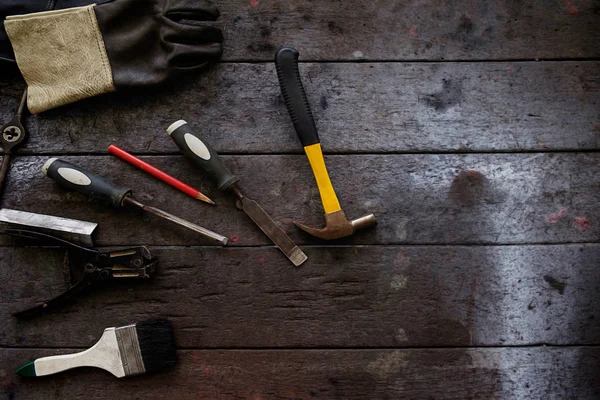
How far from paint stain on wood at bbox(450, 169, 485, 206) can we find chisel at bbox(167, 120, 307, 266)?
1.18 feet

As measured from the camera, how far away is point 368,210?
3.74 feet

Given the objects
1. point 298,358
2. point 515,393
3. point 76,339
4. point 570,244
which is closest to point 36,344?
point 76,339

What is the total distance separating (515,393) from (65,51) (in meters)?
1.21

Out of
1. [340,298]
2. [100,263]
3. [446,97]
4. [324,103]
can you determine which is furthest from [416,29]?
[100,263]

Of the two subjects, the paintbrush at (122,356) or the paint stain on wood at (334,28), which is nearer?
the paintbrush at (122,356)

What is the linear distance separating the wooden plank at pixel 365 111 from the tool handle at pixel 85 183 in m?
0.09

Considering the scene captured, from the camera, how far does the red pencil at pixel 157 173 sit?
1127 millimetres

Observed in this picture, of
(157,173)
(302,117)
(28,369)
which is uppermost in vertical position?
(302,117)

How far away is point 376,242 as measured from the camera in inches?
44.6

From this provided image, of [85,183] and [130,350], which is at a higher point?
[85,183]

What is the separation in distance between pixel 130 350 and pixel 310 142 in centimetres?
57

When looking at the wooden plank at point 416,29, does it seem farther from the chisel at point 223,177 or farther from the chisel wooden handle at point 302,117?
the chisel at point 223,177

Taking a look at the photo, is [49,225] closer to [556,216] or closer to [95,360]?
[95,360]

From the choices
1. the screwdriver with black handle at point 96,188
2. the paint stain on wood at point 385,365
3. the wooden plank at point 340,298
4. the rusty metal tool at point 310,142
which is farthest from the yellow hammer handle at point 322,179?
the paint stain on wood at point 385,365
